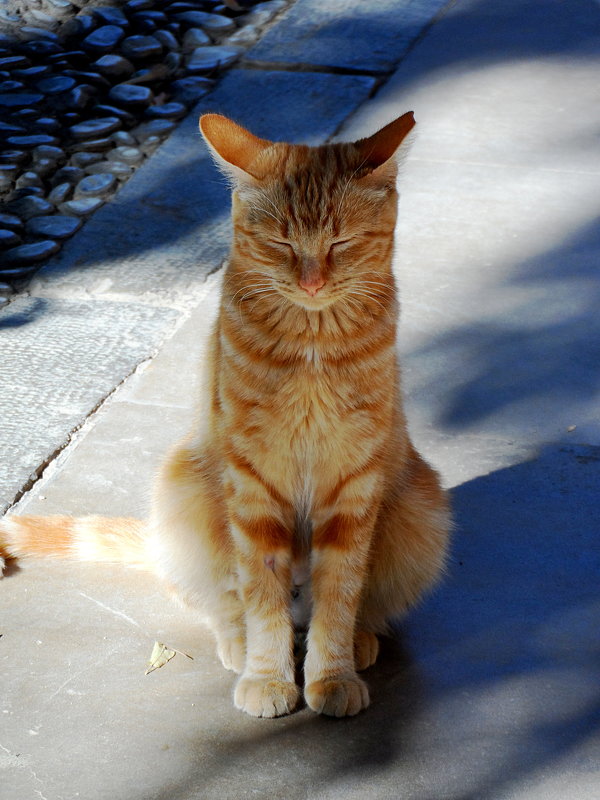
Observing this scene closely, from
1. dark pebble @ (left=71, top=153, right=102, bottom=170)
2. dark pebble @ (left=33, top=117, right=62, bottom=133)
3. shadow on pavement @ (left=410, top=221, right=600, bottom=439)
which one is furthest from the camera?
dark pebble @ (left=33, top=117, right=62, bottom=133)

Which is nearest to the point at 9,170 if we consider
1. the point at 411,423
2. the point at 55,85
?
the point at 55,85

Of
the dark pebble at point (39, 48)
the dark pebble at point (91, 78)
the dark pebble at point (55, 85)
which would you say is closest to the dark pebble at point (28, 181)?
the dark pebble at point (55, 85)

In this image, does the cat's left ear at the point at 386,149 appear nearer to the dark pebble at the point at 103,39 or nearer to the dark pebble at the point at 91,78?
the dark pebble at the point at 91,78

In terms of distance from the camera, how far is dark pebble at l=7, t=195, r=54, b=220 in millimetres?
5461

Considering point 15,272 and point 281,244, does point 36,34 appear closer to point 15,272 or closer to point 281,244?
point 15,272

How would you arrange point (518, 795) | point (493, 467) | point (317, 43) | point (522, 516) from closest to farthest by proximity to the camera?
point (518, 795), point (522, 516), point (493, 467), point (317, 43)

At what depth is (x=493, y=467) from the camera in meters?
3.84

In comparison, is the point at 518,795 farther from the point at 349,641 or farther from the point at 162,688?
the point at 162,688

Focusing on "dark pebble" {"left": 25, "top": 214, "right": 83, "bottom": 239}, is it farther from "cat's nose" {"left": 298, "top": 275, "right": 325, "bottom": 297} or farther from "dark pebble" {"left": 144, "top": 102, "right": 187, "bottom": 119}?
"cat's nose" {"left": 298, "top": 275, "right": 325, "bottom": 297}

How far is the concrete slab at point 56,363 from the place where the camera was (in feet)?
12.8

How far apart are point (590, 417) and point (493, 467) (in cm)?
53

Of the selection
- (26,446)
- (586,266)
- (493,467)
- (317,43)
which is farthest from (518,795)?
(317,43)

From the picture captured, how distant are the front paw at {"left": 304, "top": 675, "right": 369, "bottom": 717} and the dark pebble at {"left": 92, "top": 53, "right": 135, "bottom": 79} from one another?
4957 millimetres

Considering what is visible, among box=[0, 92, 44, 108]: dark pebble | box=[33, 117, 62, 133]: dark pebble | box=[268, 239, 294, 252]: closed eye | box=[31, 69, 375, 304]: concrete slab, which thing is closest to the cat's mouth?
box=[268, 239, 294, 252]: closed eye
